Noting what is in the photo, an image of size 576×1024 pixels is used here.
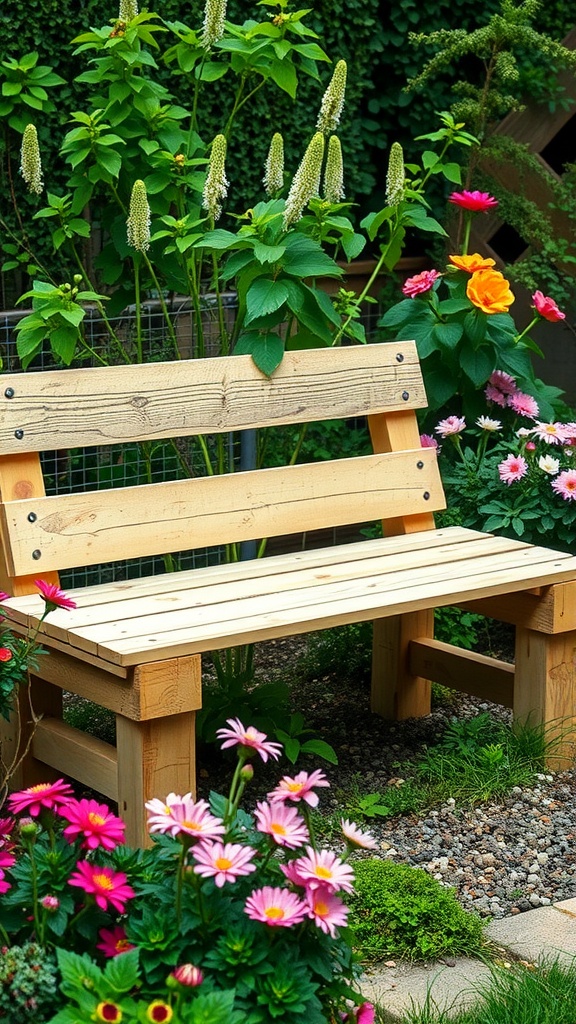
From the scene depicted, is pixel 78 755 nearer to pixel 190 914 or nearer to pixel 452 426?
pixel 190 914

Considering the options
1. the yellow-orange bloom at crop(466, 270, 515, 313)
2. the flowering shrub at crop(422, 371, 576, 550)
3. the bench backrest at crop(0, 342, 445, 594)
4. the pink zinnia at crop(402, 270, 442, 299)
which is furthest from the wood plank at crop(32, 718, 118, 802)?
the pink zinnia at crop(402, 270, 442, 299)

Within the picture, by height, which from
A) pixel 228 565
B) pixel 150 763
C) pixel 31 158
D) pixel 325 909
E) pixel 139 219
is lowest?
pixel 150 763

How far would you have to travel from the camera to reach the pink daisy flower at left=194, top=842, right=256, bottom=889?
169cm

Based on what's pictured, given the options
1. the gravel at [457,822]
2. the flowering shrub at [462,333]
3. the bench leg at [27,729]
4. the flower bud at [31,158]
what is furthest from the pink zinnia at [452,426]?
the bench leg at [27,729]

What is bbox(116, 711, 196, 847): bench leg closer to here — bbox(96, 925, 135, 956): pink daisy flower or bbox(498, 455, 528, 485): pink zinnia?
bbox(96, 925, 135, 956): pink daisy flower

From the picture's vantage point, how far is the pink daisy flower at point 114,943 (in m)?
1.81

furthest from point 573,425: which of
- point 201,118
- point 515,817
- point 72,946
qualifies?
point 72,946

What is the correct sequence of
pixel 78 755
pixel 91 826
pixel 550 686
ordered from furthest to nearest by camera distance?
pixel 550 686 < pixel 78 755 < pixel 91 826

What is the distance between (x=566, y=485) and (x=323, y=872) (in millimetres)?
2608

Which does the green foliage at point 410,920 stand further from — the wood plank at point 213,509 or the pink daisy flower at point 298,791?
the wood plank at point 213,509

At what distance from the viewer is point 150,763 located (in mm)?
2787

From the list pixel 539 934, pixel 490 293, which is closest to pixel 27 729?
pixel 539 934

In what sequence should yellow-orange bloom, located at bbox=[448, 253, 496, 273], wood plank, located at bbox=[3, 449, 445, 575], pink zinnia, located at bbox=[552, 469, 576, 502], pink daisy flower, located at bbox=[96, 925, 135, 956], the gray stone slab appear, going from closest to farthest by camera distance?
pink daisy flower, located at bbox=[96, 925, 135, 956] → the gray stone slab → wood plank, located at bbox=[3, 449, 445, 575] → pink zinnia, located at bbox=[552, 469, 576, 502] → yellow-orange bloom, located at bbox=[448, 253, 496, 273]

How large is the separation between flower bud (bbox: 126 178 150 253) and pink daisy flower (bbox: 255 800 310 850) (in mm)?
1973
